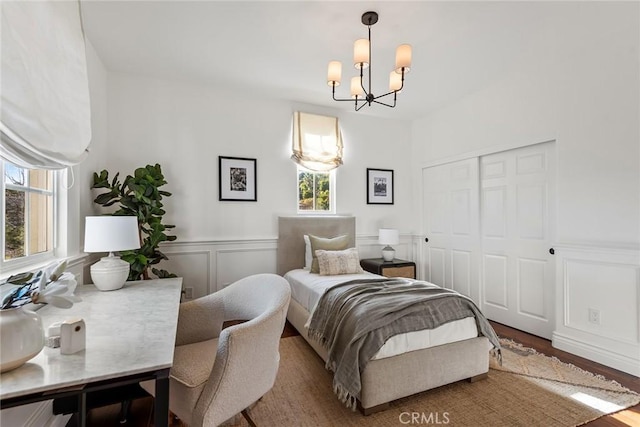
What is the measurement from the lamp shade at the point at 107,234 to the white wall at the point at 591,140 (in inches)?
133

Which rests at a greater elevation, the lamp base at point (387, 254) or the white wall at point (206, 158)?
the white wall at point (206, 158)

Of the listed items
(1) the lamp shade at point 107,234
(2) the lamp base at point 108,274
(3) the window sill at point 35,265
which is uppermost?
(1) the lamp shade at point 107,234

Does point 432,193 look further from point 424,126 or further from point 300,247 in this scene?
point 300,247

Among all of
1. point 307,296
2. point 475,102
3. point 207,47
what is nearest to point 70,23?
point 207,47

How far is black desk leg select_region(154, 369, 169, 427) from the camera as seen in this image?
103 cm

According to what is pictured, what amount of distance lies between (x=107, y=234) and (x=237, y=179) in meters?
1.94

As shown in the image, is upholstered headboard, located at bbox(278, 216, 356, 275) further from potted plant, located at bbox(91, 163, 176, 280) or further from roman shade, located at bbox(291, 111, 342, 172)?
potted plant, located at bbox(91, 163, 176, 280)

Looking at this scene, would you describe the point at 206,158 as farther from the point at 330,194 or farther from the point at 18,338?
the point at 18,338

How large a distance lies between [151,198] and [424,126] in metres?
3.70

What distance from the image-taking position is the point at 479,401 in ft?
6.63

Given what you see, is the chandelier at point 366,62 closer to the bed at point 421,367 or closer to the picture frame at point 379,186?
the bed at point 421,367

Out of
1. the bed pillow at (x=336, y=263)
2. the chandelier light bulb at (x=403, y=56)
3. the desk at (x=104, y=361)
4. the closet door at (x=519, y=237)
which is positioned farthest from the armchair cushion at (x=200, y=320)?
the closet door at (x=519, y=237)

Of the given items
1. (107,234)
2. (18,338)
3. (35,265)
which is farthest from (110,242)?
(18,338)

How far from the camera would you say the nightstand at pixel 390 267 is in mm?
3869
